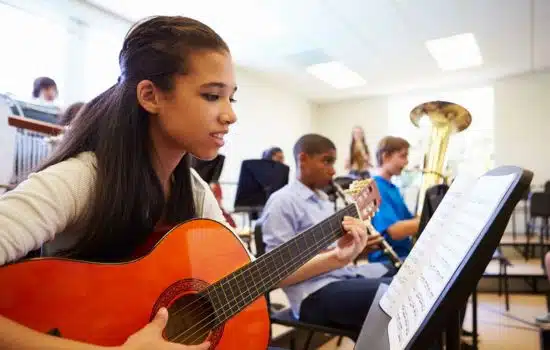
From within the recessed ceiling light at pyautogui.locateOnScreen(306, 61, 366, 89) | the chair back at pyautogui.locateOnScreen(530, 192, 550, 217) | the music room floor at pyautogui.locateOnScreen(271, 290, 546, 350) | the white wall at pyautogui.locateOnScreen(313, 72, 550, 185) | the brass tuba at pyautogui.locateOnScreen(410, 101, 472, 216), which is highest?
the recessed ceiling light at pyautogui.locateOnScreen(306, 61, 366, 89)

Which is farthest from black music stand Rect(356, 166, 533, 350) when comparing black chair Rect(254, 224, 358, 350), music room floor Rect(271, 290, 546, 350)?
music room floor Rect(271, 290, 546, 350)

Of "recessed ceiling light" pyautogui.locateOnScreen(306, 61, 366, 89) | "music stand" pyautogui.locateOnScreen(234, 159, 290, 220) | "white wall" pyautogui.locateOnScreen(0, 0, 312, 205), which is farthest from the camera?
"recessed ceiling light" pyautogui.locateOnScreen(306, 61, 366, 89)

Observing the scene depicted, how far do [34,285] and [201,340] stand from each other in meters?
0.39

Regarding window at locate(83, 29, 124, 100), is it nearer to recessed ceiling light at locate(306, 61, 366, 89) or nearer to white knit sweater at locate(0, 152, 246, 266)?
recessed ceiling light at locate(306, 61, 366, 89)

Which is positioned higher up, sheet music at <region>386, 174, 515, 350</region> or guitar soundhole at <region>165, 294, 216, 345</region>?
sheet music at <region>386, 174, 515, 350</region>

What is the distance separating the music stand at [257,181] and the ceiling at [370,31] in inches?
84.1

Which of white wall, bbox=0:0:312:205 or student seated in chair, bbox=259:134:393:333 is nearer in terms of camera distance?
student seated in chair, bbox=259:134:393:333

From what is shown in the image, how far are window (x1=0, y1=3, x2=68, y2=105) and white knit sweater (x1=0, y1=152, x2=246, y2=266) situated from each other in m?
4.06

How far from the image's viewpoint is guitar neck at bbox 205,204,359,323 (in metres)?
1.04

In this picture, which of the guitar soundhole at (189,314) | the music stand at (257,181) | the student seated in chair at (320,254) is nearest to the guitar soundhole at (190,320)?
the guitar soundhole at (189,314)

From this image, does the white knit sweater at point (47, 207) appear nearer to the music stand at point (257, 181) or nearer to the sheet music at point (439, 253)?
the sheet music at point (439, 253)

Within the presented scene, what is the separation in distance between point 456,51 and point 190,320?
7.08 m

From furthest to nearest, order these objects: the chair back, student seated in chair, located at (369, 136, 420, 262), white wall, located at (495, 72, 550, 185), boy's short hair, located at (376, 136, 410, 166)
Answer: white wall, located at (495, 72, 550, 185)
the chair back
boy's short hair, located at (376, 136, 410, 166)
student seated in chair, located at (369, 136, 420, 262)

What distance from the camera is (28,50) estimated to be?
4816 millimetres
